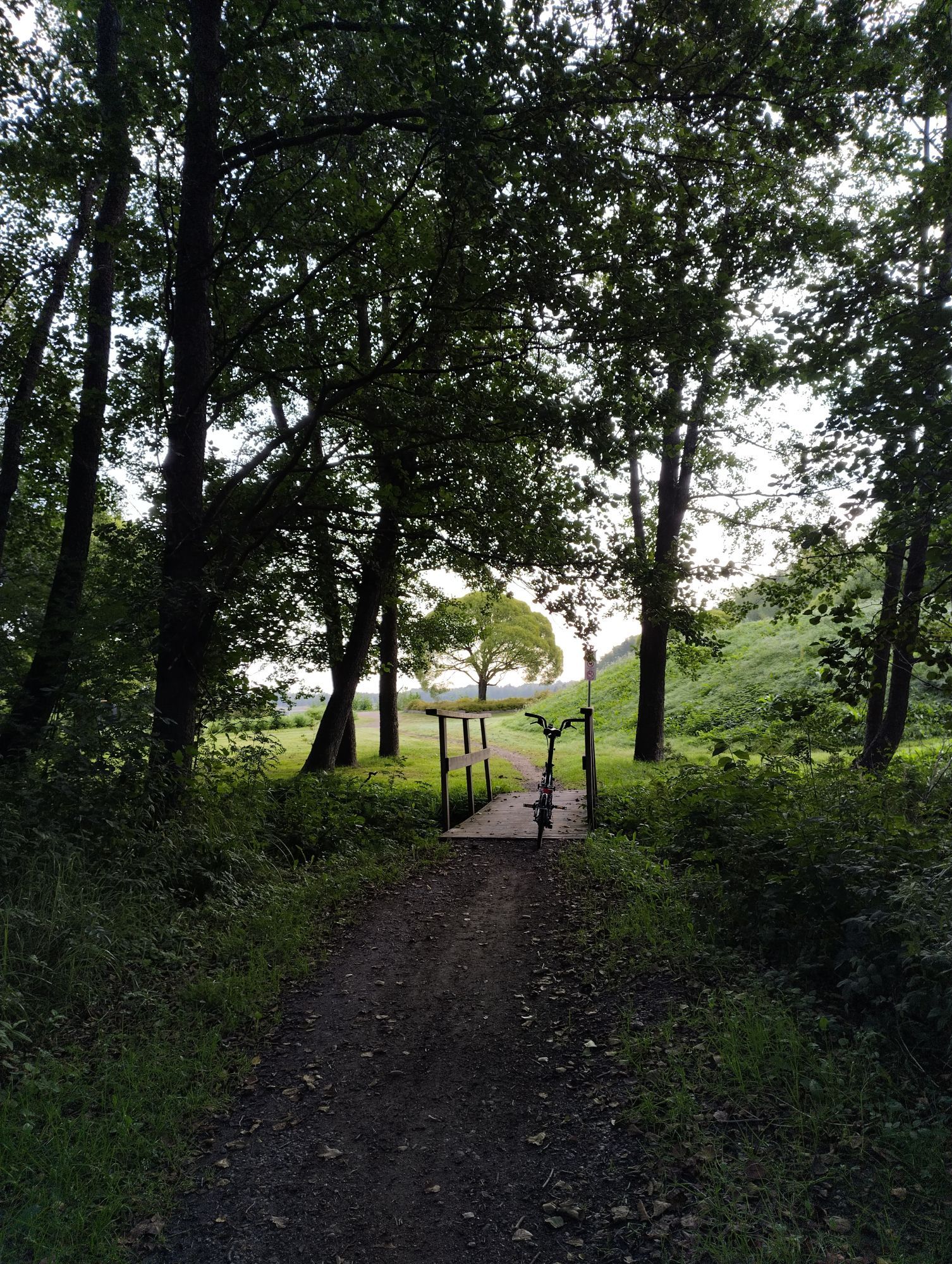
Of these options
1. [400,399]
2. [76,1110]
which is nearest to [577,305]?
[400,399]

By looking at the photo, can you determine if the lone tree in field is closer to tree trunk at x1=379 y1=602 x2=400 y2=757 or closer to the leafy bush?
tree trunk at x1=379 y1=602 x2=400 y2=757

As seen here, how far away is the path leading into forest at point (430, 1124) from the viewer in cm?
290

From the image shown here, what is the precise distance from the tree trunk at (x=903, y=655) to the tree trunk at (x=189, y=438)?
6.39 meters

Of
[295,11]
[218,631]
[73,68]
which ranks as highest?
[73,68]

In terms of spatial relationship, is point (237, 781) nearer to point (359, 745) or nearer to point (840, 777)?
point (840, 777)

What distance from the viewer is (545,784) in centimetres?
964

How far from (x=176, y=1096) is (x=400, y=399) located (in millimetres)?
8445

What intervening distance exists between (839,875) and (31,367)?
11.1 m

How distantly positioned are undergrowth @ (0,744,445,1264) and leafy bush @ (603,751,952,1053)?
11.1ft

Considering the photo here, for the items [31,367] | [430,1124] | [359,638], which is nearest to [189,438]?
[31,367]

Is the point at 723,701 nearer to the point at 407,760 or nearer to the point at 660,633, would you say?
the point at 660,633

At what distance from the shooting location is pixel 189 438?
819 cm

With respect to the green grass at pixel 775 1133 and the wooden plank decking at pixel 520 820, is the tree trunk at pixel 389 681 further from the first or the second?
the green grass at pixel 775 1133

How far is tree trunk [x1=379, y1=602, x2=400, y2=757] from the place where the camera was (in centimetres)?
1670
